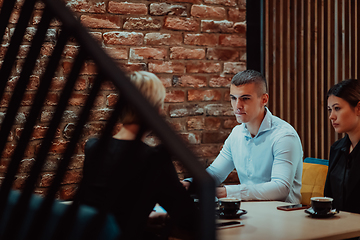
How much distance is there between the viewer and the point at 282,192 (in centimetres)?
191

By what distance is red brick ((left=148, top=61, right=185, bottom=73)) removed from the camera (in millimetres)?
2695

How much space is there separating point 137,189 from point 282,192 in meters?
1.54

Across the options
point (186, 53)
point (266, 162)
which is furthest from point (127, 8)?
point (266, 162)

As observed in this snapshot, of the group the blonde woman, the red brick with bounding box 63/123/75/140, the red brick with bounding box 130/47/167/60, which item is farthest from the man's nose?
the blonde woman

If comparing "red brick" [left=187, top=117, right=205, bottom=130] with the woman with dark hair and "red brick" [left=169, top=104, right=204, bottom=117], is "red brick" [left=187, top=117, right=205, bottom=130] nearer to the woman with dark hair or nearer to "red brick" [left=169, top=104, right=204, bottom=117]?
"red brick" [left=169, top=104, right=204, bottom=117]

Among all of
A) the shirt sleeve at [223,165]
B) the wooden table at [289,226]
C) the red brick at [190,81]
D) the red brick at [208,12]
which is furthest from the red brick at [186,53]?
the wooden table at [289,226]

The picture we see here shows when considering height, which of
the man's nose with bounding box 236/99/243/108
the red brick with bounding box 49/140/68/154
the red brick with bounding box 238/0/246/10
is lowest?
the red brick with bounding box 49/140/68/154

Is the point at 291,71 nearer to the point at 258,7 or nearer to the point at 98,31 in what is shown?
the point at 258,7

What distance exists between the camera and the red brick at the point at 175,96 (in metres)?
2.74

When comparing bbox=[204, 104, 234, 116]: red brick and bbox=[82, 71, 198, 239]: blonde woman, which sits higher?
bbox=[82, 71, 198, 239]: blonde woman

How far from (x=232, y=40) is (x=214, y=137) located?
70 centimetres

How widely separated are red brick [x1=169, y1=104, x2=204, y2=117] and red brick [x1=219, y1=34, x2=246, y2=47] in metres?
0.49

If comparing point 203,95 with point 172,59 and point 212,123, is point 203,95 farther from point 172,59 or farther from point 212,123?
point 172,59

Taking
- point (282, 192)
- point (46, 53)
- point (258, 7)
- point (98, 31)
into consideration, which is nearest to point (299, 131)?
point (258, 7)
